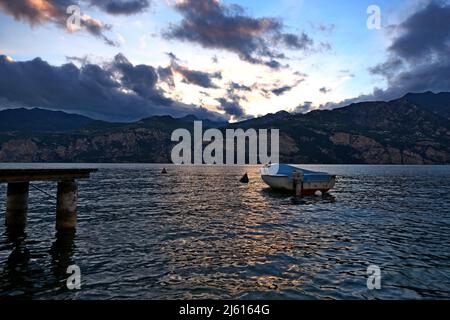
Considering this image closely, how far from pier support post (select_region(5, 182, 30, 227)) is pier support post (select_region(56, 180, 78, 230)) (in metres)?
2.50

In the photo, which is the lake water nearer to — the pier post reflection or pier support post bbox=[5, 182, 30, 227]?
the pier post reflection

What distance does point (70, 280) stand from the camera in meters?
11.4

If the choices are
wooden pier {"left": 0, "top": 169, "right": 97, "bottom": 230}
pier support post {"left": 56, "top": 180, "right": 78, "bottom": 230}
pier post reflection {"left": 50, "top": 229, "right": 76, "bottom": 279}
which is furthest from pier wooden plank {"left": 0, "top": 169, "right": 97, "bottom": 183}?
pier post reflection {"left": 50, "top": 229, "right": 76, "bottom": 279}

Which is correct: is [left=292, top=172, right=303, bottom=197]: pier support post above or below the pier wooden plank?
below

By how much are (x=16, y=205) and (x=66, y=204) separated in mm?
3553

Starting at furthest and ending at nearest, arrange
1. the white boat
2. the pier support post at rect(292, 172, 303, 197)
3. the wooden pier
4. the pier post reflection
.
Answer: the white boat
the pier support post at rect(292, 172, 303, 197)
the wooden pier
the pier post reflection

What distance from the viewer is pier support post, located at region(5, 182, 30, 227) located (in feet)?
64.9

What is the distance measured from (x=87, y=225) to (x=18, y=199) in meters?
4.81

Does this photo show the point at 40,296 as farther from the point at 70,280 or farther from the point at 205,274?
the point at 205,274

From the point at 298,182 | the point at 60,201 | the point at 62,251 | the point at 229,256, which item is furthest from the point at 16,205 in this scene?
the point at 298,182

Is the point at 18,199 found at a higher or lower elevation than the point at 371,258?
higher

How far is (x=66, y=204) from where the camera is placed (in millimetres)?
19859

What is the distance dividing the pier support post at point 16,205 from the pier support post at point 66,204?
2.50 meters
